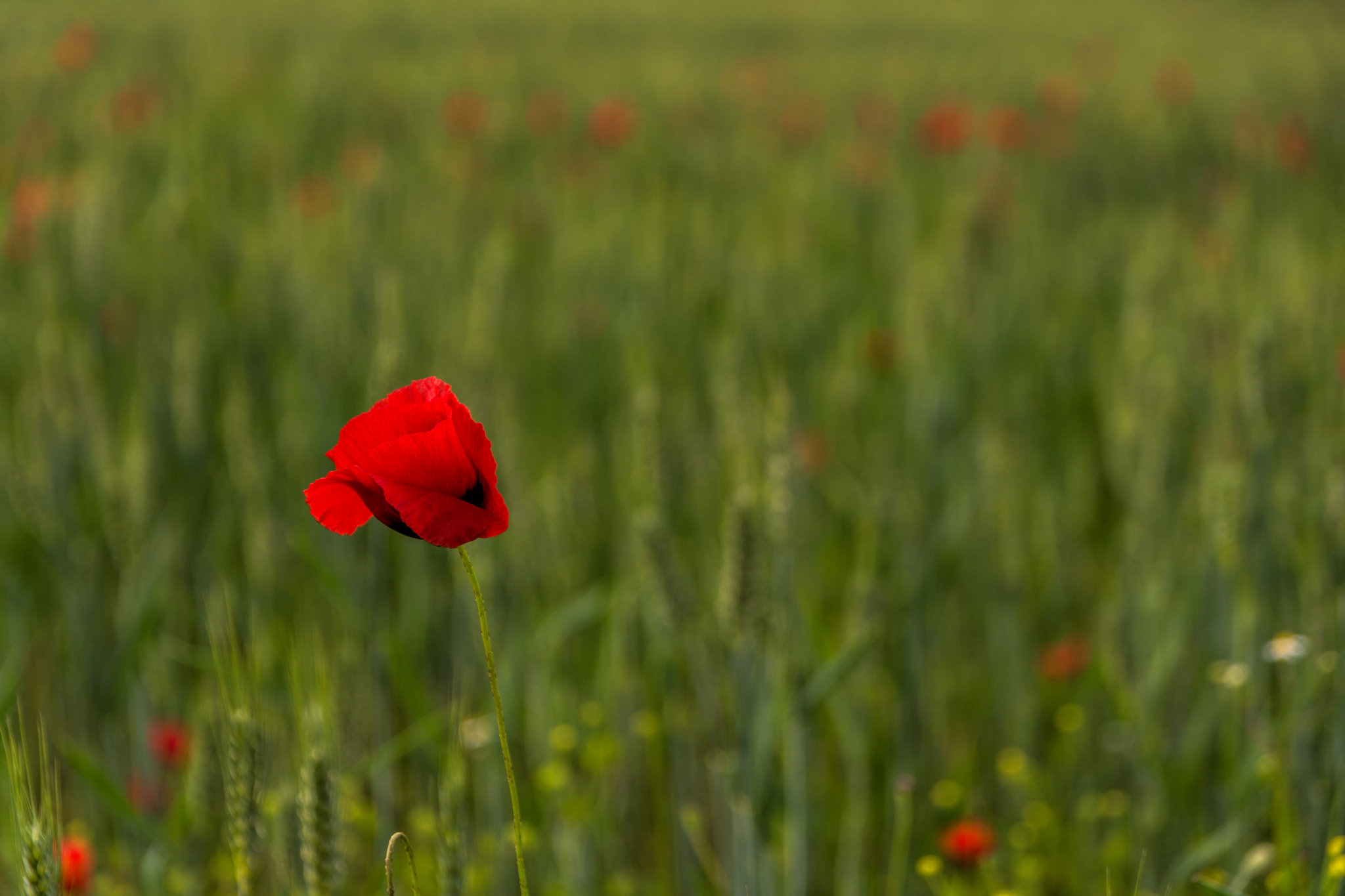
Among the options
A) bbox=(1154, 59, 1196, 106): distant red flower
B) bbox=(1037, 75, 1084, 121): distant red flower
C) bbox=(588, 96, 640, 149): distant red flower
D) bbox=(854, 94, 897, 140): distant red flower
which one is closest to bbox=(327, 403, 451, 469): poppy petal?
bbox=(588, 96, 640, 149): distant red flower

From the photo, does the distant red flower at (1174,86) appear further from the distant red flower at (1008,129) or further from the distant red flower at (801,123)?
the distant red flower at (801,123)

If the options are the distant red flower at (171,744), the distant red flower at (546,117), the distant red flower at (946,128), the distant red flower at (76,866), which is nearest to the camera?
the distant red flower at (76,866)

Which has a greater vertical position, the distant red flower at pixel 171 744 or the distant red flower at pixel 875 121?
the distant red flower at pixel 875 121

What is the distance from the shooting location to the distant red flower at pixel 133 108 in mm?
3324

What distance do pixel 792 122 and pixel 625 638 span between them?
2.87 meters

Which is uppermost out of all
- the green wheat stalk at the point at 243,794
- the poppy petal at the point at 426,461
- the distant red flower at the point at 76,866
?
the poppy petal at the point at 426,461

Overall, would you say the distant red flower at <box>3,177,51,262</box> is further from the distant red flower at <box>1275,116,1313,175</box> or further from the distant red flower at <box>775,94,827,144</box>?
the distant red flower at <box>1275,116,1313,175</box>

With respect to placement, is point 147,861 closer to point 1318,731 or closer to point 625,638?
point 625,638

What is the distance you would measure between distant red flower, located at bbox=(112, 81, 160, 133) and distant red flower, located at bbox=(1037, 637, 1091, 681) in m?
2.96

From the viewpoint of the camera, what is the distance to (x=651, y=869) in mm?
1470

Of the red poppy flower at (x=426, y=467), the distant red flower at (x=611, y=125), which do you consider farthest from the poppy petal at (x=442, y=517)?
the distant red flower at (x=611, y=125)

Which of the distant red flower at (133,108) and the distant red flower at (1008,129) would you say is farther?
the distant red flower at (1008,129)

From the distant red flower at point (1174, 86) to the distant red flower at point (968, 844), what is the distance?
162 inches

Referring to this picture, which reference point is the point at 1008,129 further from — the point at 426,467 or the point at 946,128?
the point at 426,467
